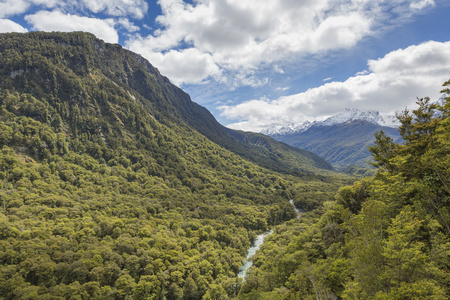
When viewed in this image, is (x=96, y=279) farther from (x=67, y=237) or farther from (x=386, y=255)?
(x=386, y=255)

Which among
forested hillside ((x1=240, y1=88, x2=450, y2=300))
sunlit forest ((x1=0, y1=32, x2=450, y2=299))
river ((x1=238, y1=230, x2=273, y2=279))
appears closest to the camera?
forested hillside ((x1=240, y1=88, x2=450, y2=300))

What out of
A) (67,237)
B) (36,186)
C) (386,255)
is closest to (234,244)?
(67,237)

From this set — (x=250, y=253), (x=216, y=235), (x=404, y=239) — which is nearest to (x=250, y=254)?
(x=250, y=253)

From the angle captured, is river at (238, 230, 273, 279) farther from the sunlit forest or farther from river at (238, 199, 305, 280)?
the sunlit forest

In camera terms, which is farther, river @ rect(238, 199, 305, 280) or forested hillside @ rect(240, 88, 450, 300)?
river @ rect(238, 199, 305, 280)

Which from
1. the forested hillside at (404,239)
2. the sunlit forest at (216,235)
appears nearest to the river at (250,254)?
→ the sunlit forest at (216,235)

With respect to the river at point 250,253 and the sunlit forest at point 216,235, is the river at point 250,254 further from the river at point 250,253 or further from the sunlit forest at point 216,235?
the sunlit forest at point 216,235

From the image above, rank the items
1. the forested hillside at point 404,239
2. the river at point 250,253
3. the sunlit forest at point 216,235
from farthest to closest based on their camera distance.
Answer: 1. the river at point 250,253
2. the sunlit forest at point 216,235
3. the forested hillside at point 404,239

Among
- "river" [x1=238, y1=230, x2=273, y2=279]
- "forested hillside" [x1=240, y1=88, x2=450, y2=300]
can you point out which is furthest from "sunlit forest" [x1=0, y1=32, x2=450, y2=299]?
"river" [x1=238, y1=230, x2=273, y2=279]

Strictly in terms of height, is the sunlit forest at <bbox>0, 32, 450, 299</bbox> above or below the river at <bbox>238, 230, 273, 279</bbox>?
above

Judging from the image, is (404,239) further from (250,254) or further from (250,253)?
(250,253)

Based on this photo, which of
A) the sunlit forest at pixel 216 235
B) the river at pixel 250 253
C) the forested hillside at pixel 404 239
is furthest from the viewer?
the river at pixel 250 253

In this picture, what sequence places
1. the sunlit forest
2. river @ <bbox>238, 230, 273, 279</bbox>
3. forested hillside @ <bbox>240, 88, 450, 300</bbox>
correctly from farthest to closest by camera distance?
river @ <bbox>238, 230, 273, 279</bbox> < the sunlit forest < forested hillside @ <bbox>240, 88, 450, 300</bbox>

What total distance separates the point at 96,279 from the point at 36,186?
11219 cm
